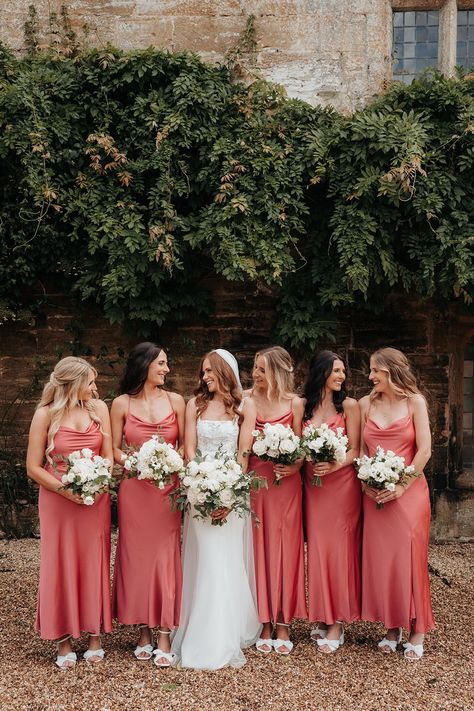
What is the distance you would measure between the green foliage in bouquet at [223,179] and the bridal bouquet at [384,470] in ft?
8.73

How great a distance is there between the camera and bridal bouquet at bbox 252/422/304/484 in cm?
483

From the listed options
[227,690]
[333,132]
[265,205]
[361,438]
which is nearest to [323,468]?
[361,438]

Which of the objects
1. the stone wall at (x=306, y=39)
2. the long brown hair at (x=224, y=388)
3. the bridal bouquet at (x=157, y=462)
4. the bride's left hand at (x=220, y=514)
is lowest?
the bride's left hand at (x=220, y=514)

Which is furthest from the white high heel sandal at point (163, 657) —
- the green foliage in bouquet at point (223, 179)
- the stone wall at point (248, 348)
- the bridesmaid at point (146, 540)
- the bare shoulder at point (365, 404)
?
the stone wall at point (248, 348)

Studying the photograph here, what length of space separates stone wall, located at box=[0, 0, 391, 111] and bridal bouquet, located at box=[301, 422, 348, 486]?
15.1ft

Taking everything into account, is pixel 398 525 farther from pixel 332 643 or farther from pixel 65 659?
pixel 65 659

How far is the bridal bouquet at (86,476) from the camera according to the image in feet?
15.0

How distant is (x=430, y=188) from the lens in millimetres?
7219

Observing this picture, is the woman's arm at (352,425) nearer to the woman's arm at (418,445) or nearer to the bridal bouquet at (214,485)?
the woman's arm at (418,445)

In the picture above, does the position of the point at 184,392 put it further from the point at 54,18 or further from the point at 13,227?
the point at 54,18

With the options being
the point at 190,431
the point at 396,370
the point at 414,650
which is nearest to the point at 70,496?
the point at 190,431

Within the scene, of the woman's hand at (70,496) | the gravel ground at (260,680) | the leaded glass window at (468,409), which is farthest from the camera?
the leaded glass window at (468,409)

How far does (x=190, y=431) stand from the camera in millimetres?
5109

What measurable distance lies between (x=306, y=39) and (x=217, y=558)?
19.4ft
